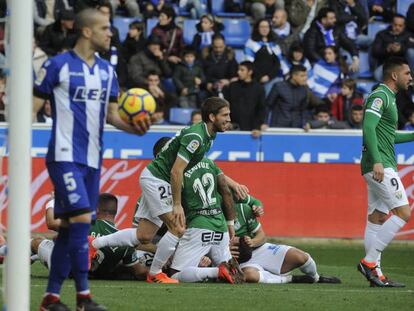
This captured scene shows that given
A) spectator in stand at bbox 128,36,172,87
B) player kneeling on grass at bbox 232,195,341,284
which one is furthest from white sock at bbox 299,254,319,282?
spectator in stand at bbox 128,36,172,87

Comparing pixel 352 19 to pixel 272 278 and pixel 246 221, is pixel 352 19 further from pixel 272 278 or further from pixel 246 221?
pixel 272 278

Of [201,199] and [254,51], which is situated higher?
[254,51]

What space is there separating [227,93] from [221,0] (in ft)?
12.2

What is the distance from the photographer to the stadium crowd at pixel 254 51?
1905 centimetres

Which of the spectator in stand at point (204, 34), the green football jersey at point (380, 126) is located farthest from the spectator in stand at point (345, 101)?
the green football jersey at point (380, 126)

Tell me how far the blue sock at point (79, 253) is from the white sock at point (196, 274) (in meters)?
3.39

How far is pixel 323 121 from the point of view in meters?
18.7

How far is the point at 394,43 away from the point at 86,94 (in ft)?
44.1

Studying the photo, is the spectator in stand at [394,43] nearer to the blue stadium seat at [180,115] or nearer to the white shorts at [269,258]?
the blue stadium seat at [180,115]

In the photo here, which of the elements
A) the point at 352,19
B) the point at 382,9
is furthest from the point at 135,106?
the point at 382,9

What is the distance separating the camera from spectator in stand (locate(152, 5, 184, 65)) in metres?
20.4

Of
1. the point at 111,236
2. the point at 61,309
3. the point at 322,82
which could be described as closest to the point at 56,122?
the point at 61,309

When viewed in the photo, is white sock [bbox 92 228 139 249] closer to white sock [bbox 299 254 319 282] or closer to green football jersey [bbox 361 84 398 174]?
white sock [bbox 299 254 319 282]

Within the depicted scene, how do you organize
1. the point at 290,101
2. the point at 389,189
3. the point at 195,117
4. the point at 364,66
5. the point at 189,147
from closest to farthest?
the point at 189,147, the point at 389,189, the point at 195,117, the point at 290,101, the point at 364,66
